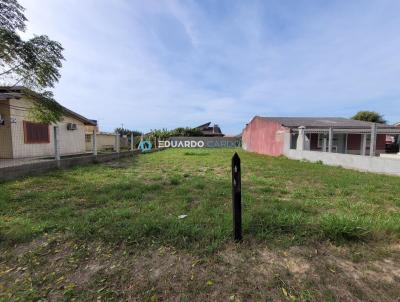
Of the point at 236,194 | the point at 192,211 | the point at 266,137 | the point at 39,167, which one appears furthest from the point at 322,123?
the point at 39,167

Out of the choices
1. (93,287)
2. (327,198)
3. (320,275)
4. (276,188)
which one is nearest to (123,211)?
(93,287)

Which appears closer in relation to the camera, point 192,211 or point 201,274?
point 201,274

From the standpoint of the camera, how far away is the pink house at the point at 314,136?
13.2 m

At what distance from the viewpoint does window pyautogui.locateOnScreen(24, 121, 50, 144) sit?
32.7ft

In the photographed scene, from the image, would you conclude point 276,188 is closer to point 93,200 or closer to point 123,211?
point 123,211

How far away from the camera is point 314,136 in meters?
17.4

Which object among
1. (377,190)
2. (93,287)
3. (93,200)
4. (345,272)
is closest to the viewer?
(93,287)

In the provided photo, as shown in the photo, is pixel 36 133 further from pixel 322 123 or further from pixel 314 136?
pixel 322 123

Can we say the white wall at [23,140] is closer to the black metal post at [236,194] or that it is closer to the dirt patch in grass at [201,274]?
the dirt patch in grass at [201,274]

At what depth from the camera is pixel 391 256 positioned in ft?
7.28

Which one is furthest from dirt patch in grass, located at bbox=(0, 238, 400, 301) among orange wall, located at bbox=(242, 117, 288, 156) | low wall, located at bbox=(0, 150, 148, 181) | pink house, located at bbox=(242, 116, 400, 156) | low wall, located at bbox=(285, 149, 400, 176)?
orange wall, located at bbox=(242, 117, 288, 156)

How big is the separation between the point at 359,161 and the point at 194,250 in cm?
938

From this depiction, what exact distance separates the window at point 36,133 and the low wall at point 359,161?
14117 mm

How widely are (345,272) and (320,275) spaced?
26 cm
